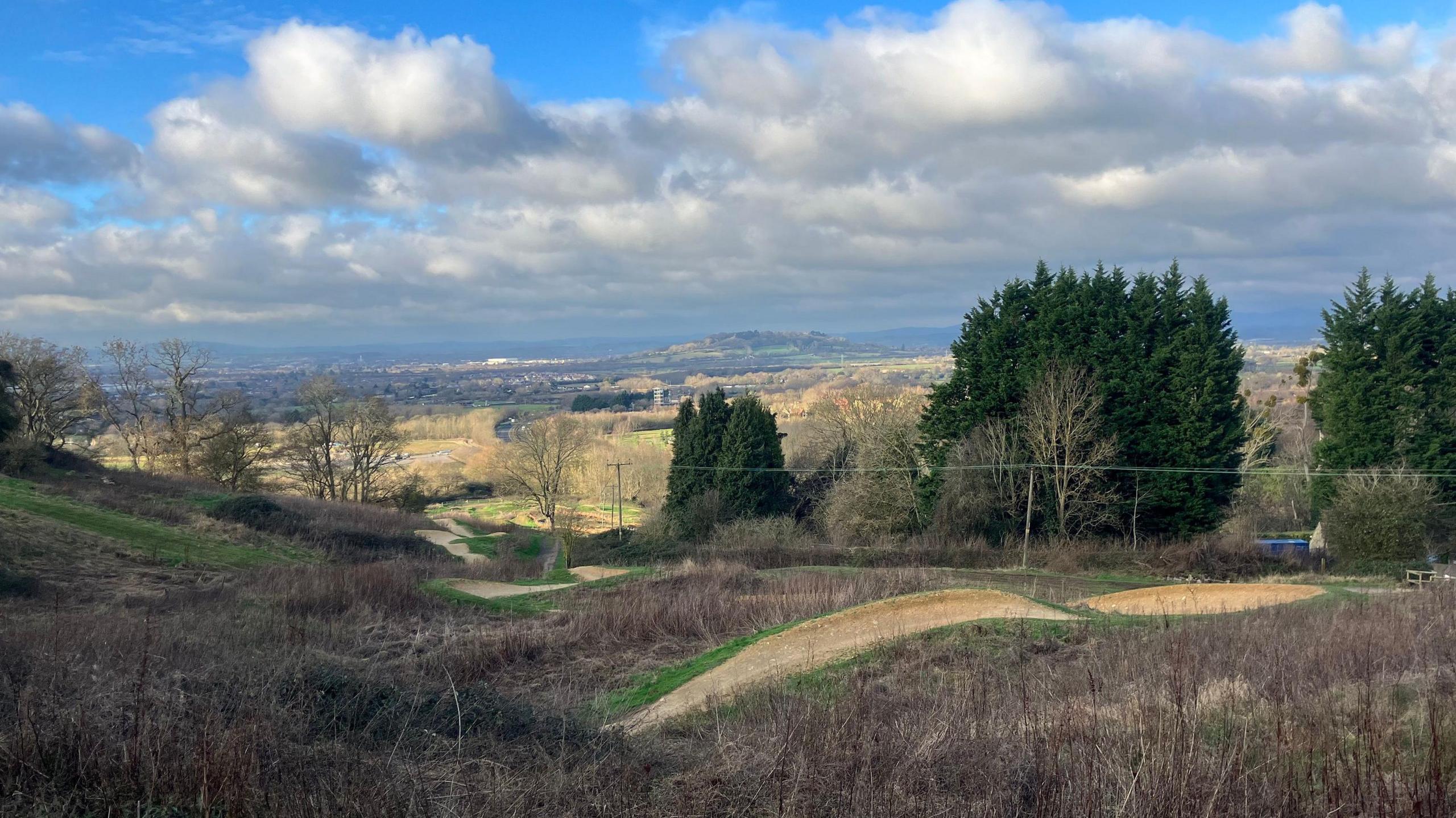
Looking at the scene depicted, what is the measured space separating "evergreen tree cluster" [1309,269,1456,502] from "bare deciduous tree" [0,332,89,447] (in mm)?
59978

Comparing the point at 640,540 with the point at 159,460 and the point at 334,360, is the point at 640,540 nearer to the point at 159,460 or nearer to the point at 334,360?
the point at 159,460

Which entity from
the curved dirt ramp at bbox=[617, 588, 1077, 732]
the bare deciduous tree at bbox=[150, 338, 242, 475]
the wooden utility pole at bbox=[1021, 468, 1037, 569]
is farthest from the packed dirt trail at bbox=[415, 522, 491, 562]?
the curved dirt ramp at bbox=[617, 588, 1077, 732]

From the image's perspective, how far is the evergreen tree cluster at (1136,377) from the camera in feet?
120

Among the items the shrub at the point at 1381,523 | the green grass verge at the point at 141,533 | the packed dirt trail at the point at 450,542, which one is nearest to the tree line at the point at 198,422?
the packed dirt trail at the point at 450,542

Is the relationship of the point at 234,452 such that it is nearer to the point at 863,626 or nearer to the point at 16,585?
the point at 16,585

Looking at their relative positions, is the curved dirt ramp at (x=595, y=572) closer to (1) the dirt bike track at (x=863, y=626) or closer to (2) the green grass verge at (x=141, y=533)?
(2) the green grass verge at (x=141, y=533)

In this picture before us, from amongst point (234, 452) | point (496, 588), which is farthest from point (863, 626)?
point (234, 452)

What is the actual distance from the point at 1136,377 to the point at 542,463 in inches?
1507

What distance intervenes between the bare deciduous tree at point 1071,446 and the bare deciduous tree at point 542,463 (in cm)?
3360

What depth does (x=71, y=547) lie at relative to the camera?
803 inches

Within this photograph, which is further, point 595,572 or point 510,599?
point 595,572

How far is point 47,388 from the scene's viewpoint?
148 feet

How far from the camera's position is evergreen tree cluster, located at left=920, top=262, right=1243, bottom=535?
36.4 meters

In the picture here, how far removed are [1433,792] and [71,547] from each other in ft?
81.8
